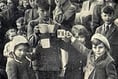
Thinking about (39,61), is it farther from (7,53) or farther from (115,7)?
(115,7)

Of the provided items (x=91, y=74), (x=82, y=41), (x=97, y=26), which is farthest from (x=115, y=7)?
(x=91, y=74)

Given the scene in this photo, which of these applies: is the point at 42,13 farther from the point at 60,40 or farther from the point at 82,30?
the point at 60,40

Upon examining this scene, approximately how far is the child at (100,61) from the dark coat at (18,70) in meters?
0.68

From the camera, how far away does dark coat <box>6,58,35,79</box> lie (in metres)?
7.39

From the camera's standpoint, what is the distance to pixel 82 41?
8.09 m

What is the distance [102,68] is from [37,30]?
1.32 metres

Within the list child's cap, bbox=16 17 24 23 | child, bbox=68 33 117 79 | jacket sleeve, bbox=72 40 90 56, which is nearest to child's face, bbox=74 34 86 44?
jacket sleeve, bbox=72 40 90 56

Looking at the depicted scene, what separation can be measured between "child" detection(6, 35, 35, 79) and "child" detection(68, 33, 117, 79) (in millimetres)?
696

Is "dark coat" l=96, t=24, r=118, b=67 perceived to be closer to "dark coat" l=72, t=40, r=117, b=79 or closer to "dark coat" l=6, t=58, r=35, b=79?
"dark coat" l=72, t=40, r=117, b=79

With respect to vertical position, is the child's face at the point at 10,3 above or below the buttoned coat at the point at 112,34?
above

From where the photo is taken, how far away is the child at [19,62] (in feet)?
23.9

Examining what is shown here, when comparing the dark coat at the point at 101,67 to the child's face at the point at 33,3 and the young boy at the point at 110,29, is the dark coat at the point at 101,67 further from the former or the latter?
the child's face at the point at 33,3

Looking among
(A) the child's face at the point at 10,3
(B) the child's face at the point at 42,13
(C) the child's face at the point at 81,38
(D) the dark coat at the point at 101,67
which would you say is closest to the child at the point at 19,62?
(D) the dark coat at the point at 101,67

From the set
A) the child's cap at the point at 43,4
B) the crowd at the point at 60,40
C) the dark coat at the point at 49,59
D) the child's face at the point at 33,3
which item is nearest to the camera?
the crowd at the point at 60,40
